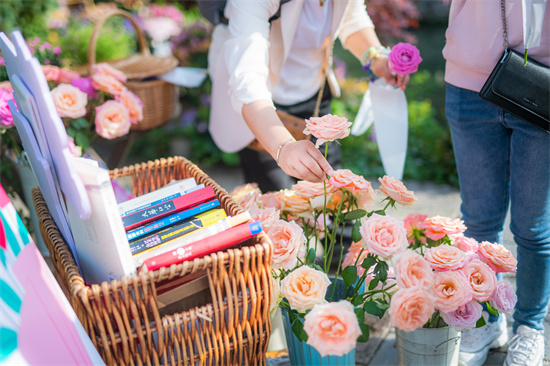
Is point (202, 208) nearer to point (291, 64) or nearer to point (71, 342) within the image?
point (71, 342)

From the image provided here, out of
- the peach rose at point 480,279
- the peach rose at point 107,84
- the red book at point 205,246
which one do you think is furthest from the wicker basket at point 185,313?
the peach rose at point 107,84

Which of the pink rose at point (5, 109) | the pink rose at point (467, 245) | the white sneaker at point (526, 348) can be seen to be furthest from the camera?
the pink rose at point (5, 109)

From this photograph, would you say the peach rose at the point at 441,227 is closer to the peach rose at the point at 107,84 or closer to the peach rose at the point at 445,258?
the peach rose at the point at 445,258

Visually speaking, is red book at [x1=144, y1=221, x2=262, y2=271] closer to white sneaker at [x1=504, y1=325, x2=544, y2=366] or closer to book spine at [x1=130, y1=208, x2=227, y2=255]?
book spine at [x1=130, y1=208, x2=227, y2=255]

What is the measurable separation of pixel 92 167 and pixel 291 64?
3.46 feet

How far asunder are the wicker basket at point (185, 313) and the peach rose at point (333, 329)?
11cm

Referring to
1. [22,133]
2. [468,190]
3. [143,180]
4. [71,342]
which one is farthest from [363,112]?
[71,342]

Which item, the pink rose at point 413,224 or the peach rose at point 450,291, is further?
the pink rose at point 413,224

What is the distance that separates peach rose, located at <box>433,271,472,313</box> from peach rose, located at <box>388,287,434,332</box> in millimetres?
76

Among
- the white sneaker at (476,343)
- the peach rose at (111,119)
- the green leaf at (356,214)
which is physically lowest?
the white sneaker at (476,343)

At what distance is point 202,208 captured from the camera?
1.09 m

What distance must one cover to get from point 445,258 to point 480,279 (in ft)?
0.36

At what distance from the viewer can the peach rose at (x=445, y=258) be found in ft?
3.81

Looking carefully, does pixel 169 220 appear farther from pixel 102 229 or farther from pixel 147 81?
pixel 147 81
